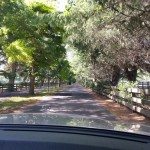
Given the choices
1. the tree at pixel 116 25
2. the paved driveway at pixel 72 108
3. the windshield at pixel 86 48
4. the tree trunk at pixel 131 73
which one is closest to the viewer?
the windshield at pixel 86 48

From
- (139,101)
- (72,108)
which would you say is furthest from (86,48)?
(139,101)

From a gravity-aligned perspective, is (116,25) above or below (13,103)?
above

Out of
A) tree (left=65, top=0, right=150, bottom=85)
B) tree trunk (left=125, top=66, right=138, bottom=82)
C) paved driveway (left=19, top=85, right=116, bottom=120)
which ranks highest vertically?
tree (left=65, top=0, right=150, bottom=85)

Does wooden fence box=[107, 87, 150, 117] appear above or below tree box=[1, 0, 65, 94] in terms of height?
below

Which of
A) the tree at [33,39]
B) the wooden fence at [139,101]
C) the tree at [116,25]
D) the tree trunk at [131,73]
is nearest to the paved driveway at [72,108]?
the wooden fence at [139,101]

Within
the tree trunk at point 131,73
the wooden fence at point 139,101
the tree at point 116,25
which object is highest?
the tree at point 116,25

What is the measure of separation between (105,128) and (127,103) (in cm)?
2196

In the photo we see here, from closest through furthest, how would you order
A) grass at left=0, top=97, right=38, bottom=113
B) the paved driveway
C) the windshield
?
1. the windshield
2. the paved driveway
3. grass at left=0, top=97, right=38, bottom=113

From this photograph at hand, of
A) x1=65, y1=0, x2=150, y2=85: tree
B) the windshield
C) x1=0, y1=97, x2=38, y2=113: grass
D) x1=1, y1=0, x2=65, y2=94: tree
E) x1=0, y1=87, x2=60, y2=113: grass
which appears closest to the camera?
the windshield

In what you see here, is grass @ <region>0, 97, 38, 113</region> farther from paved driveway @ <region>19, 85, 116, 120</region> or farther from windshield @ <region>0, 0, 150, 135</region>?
paved driveway @ <region>19, 85, 116, 120</region>

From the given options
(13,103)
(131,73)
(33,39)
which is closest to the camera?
(13,103)

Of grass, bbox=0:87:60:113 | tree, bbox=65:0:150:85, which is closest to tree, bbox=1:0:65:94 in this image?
grass, bbox=0:87:60:113

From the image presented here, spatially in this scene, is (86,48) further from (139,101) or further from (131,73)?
(139,101)

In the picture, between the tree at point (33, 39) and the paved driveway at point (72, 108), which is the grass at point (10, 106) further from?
the tree at point (33, 39)
